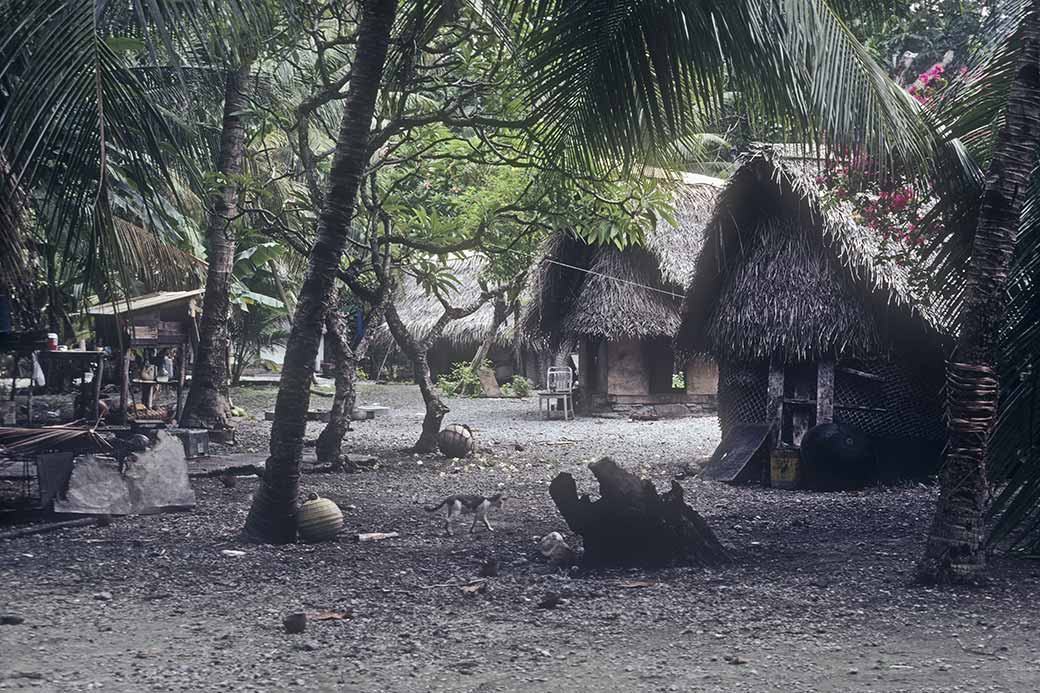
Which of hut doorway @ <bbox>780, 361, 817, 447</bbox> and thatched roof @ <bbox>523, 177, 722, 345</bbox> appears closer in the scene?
hut doorway @ <bbox>780, 361, 817, 447</bbox>

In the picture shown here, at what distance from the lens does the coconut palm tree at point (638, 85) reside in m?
6.02

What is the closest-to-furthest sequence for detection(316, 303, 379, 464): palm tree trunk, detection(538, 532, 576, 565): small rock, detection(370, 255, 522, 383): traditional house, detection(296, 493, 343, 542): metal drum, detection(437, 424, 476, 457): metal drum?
detection(538, 532, 576, 565): small rock
detection(296, 493, 343, 542): metal drum
detection(316, 303, 379, 464): palm tree trunk
detection(437, 424, 476, 457): metal drum
detection(370, 255, 522, 383): traditional house

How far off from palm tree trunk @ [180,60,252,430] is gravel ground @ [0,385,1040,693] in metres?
4.84

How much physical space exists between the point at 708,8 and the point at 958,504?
3033 mm

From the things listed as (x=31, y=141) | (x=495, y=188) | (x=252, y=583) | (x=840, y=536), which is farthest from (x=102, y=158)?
(x=495, y=188)

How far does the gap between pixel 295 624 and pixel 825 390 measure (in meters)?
7.41

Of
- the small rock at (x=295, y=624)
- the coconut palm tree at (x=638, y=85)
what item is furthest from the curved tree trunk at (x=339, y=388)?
the small rock at (x=295, y=624)

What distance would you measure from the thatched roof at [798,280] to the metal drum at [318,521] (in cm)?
494

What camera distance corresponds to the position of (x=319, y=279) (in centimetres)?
673

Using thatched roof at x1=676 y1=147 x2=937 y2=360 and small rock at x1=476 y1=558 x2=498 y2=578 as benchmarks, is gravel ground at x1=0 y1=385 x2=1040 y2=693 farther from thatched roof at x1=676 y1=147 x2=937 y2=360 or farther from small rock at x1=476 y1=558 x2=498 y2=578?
thatched roof at x1=676 y1=147 x2=937 y2=360

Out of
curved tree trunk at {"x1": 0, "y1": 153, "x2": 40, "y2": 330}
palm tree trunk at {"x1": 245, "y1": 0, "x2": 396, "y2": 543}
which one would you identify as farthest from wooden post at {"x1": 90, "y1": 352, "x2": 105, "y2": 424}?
palm tree trunk at {"x1": 245, "y1": 0, "x2": 396, "y2": 543}

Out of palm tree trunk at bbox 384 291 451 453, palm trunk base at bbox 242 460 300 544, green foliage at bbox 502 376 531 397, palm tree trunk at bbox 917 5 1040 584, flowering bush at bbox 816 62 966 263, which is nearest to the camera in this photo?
palm tree trunk at bbox 917 5 1040 584

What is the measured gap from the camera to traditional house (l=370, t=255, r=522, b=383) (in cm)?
2548

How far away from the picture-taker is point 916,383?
35.7 feet
